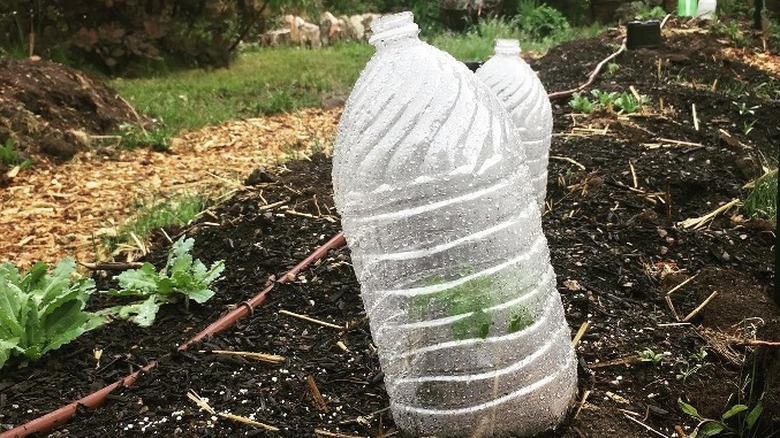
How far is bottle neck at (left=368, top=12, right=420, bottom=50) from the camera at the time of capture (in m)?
1.56

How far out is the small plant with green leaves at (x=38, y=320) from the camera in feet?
7.78

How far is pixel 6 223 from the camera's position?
13.3 feet

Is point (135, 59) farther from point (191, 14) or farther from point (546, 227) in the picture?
point (546, 227)

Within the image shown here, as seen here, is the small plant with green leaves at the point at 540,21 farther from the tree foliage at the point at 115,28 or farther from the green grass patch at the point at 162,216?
the green grass patch at the point at 162,216

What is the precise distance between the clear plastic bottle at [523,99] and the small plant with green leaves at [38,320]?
5.33ft

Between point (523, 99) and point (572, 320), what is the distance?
101cm

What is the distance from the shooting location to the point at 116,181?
4645 mm

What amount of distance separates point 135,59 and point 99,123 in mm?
2659

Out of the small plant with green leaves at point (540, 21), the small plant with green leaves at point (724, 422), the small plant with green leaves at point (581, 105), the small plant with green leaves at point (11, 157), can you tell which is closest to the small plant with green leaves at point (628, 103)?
the small plant with green leaves at point (581, 105)

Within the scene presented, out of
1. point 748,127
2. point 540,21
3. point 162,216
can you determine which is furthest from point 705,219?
point 540,21

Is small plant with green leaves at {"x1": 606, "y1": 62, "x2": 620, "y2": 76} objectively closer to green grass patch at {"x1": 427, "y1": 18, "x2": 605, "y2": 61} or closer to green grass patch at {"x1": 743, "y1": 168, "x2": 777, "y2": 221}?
green grass patch at {"x1": 427, "y1": 18, "x2": 605, "y2": 61}

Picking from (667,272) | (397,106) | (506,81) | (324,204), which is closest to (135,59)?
(324,204)

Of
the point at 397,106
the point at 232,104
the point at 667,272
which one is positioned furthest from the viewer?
the point at 232,104

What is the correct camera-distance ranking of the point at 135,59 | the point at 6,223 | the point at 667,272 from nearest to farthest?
the point at 667,272, the point at 6,223, the point at 135,59
